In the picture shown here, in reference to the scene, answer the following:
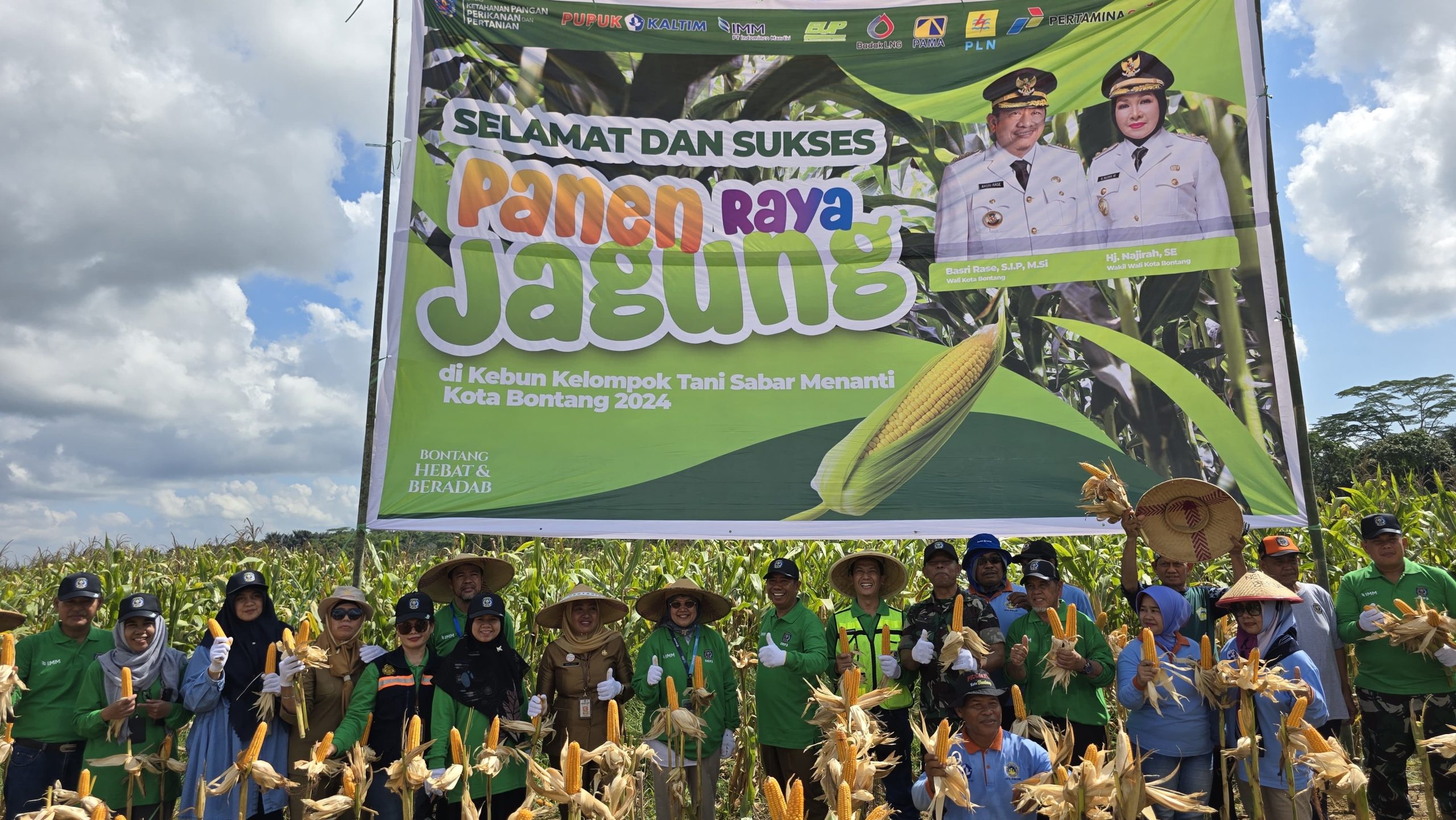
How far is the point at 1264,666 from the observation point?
14.4ft

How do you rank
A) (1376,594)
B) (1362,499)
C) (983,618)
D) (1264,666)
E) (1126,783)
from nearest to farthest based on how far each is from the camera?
(1126,783), (1264,666), (983,618), (1376,594), (1362,499)

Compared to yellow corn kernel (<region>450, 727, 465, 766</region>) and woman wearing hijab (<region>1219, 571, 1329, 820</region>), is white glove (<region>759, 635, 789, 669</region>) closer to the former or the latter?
yellow corn kernel (<region>450, 727, 465, 766</region>)

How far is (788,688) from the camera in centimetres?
548

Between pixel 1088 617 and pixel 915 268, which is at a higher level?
pixel 915 268

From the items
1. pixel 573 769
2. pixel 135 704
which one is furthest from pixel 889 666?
pixel 135 704

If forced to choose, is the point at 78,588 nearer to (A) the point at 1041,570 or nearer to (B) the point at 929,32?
(A) the point at 1041,570

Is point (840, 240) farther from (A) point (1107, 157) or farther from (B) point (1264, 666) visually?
(B) point (1264, 666)

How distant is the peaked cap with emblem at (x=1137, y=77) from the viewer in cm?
752

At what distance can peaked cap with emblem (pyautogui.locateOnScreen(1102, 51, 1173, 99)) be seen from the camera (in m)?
7.52

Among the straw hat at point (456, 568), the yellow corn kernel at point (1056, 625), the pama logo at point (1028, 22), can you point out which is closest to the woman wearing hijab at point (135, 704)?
the straw hat at point (456, 568)

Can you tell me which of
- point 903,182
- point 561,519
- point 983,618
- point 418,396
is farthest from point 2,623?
point 903,182

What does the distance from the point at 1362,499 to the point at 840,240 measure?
679 centimetres

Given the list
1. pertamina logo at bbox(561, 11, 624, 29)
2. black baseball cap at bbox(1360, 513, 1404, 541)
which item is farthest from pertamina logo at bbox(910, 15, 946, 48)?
black baseball cap at bbox(1360, 513, 1404, 541)

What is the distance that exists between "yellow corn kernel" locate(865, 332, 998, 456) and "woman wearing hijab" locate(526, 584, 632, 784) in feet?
8.95
